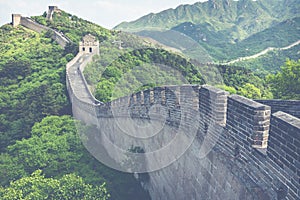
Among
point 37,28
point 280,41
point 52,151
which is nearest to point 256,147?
point 52,151

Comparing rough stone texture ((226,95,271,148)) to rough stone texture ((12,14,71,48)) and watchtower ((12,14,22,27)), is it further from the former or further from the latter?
watchtower ((12,14,22,27))

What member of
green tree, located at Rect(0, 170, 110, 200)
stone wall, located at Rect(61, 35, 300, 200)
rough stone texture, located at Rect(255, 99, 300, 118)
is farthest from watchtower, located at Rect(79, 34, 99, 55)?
rough stone texture, located at Rect(255, 99, 300, 118)

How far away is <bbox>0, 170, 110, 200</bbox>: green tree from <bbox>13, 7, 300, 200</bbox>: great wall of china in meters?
2.06

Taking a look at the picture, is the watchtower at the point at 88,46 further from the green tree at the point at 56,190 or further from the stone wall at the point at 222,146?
the stone wall at the point at 222,146

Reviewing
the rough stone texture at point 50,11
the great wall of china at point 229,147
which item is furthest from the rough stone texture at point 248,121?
the rough stone texture at point 50,11

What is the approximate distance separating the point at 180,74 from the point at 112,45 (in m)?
17.1

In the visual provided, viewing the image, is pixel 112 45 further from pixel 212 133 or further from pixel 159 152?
pixel 212 133

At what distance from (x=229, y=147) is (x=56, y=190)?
26.3 ft

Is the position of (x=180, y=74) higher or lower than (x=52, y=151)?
higher

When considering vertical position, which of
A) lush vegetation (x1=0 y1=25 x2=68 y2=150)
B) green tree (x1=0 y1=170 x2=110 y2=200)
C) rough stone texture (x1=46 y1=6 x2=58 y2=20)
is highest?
rough stone texture (x1=46 y1=6 x2=58 y2=20)

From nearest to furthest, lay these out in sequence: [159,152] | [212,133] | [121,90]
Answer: [212,133]
[159,152]
[121,90]

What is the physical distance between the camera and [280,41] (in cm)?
9044

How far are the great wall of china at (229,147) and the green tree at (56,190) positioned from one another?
206 cm

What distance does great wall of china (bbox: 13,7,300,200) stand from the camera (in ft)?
13.6
